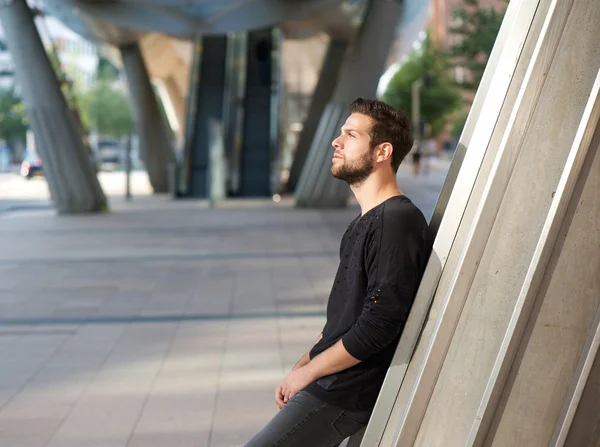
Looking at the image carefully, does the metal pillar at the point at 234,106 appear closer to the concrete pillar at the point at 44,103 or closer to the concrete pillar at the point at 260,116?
the concrete pillar at the point at 260,116

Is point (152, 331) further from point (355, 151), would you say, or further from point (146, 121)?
point (146, 121)

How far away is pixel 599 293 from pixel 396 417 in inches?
27.1

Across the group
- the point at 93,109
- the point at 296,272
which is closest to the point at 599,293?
the point at 296,272

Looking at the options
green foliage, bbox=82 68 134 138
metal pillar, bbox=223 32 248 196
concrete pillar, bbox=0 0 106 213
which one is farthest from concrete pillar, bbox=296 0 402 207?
green foliage, bbox=82 68 134 138

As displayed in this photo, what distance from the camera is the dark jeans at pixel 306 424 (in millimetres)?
2949

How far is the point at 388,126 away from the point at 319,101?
3046 centimetres

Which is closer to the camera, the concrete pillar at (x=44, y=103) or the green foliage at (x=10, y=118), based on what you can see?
the concrete pillar at (x=44, y=103)

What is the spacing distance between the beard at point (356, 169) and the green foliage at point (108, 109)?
262 feet

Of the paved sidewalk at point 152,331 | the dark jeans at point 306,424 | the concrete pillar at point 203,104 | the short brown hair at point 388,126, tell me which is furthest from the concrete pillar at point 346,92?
the dark jeans at point 306,424

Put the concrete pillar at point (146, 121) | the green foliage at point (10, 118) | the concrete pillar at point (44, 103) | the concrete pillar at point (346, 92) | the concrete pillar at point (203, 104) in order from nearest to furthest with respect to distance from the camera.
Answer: the concrete pillar at point (44, 103), the concrete pillar at point (346, 92), the concrete pillar at point (203, 104), the concrete pillar at point (146, 121), the green foliage at point (10, 118)

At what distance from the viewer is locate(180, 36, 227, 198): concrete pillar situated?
102ft

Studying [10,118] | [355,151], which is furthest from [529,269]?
[10,118]

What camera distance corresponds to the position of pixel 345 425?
301 centimetres

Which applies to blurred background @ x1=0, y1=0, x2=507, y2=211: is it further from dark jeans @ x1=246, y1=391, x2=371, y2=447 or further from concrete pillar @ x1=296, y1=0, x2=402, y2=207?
dark jeans @ x1=246, y1=391, x2=371, y2=447
